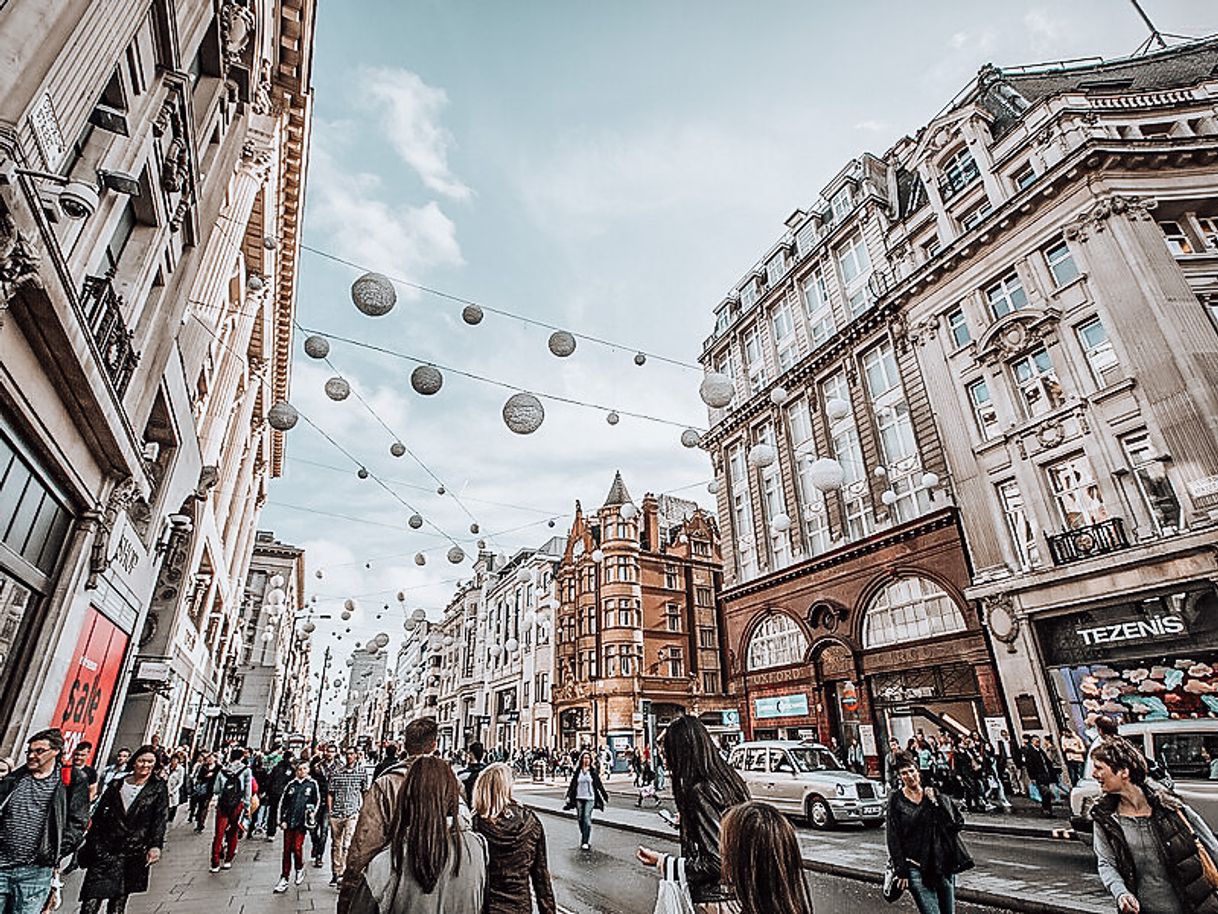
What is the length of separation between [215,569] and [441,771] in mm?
26206

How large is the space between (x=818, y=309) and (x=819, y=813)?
22.5 meters

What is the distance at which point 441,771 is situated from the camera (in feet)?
9.73

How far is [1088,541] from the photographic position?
17.0 metres

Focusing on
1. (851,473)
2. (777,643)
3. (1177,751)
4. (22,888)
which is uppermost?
(851,473)

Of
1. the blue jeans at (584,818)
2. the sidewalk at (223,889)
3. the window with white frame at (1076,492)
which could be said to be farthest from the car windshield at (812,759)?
the sidewalk at (223,889)

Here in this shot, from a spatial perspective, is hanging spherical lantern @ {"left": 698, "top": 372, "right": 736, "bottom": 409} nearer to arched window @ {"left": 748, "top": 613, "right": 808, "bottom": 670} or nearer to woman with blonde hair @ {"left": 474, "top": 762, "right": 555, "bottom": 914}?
woman with blonde hair @ {"left": 474, "top": 762, "right": 555, "bottom": 914}

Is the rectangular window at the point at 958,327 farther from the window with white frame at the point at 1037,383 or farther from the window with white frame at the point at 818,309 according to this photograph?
the window with white frame at the point at 818,309

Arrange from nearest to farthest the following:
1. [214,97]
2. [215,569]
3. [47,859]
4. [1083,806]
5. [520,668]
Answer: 1. [47,859]
2. [1083,806]
3. [214,97]
4. [215,569]
5. [520,668]

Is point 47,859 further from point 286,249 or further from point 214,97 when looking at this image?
point 286,249

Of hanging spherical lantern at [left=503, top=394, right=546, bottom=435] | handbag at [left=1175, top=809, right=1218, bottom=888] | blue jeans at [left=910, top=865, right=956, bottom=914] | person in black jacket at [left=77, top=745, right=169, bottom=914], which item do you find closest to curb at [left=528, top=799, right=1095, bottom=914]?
blue jeans at [left=910, top=865, right=956, bottom=914]

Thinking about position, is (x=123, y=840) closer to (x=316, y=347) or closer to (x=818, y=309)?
(x=316, y=347)

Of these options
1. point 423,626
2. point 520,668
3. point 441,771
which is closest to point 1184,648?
point 441,771

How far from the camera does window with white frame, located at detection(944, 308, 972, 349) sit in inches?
870

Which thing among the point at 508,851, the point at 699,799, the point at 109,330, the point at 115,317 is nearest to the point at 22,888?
the point at 508,851
